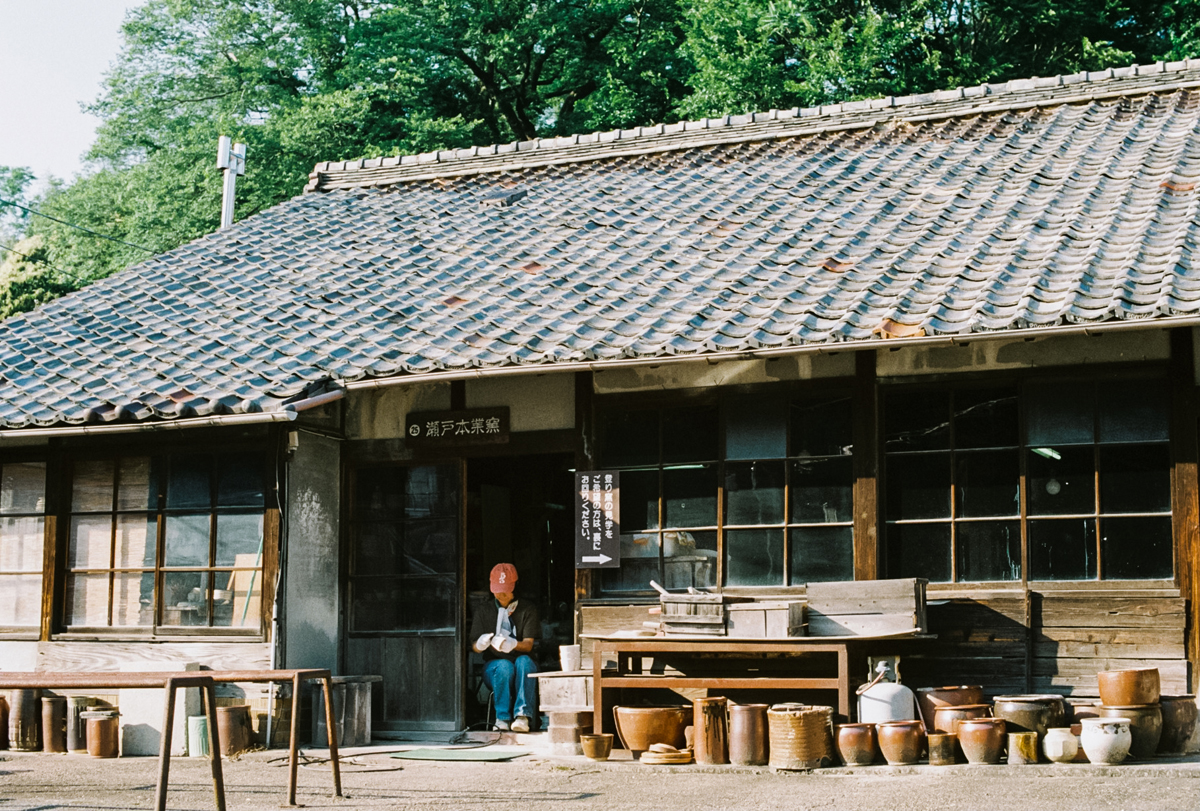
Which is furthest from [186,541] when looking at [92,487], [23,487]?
[23,487]

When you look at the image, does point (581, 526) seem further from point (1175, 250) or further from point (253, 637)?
point (1175, 250)

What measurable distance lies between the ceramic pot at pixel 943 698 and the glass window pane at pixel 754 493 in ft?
5.89

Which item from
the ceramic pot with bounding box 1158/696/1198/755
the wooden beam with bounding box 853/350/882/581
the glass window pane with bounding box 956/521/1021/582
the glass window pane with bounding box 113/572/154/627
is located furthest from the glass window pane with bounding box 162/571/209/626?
the ceramic pot with bounding box 1158/696/1198/755

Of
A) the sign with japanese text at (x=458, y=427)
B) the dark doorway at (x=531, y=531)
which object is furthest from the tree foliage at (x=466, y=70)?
the sign with japanese text at (x=458, y=427)

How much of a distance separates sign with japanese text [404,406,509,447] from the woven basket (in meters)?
3.57

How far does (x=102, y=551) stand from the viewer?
11078 mm

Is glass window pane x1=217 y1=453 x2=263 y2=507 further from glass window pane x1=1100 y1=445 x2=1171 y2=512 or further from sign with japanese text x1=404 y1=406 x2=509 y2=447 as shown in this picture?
glass window pane x1=1100 y1=445 x2=1171 y2=512

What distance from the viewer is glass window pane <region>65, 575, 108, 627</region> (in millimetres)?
11008

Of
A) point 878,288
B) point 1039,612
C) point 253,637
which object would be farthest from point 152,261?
point 1039,612

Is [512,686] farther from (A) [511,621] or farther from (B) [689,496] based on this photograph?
(B) [689,496]

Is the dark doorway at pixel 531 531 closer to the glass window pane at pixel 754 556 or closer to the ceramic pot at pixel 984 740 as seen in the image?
the glass window pane at pixel 754 556

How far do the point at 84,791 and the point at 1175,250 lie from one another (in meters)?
8.29

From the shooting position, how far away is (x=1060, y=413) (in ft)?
29.6

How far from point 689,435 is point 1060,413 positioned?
2772mm
